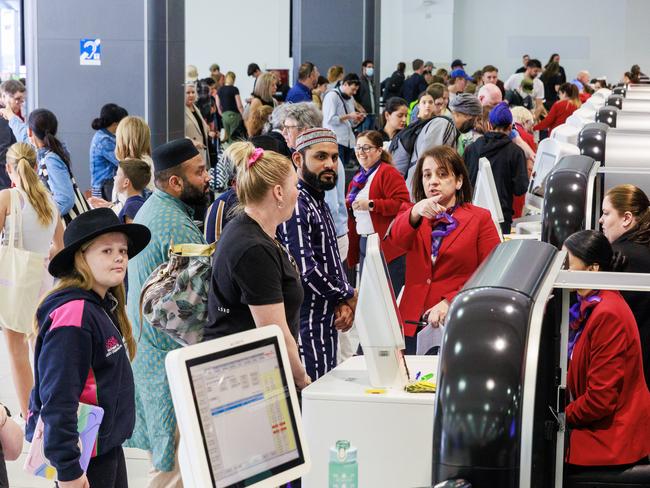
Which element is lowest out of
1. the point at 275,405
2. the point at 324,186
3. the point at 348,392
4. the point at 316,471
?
the point at 316,471

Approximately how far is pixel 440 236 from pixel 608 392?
132 centimetres

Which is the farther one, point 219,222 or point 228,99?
point 228,99

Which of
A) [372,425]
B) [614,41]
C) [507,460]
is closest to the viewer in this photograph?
[507,460]

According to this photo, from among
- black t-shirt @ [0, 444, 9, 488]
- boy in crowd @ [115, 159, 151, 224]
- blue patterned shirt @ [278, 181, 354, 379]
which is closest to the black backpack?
boy in crowd @ [115, 159, 151, 224]

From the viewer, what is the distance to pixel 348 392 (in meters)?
3.52

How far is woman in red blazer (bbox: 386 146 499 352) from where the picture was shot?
15.5 feet

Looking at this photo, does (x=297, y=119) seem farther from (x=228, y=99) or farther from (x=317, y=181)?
(x=228, y=99)

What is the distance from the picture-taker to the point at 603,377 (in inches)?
144

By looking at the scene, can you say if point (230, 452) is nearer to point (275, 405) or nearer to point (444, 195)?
point (275, 405)

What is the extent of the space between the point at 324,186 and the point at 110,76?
6146 mm

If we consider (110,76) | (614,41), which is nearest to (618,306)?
(110,76)

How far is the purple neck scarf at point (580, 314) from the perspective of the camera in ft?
12.2

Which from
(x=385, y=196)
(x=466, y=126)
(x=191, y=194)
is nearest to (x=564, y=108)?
(x=466, y=126)

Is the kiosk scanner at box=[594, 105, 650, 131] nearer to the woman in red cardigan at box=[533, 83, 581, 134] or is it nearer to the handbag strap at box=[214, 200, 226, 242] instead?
the handbag strap at box=[214, 200, 226, 242]
